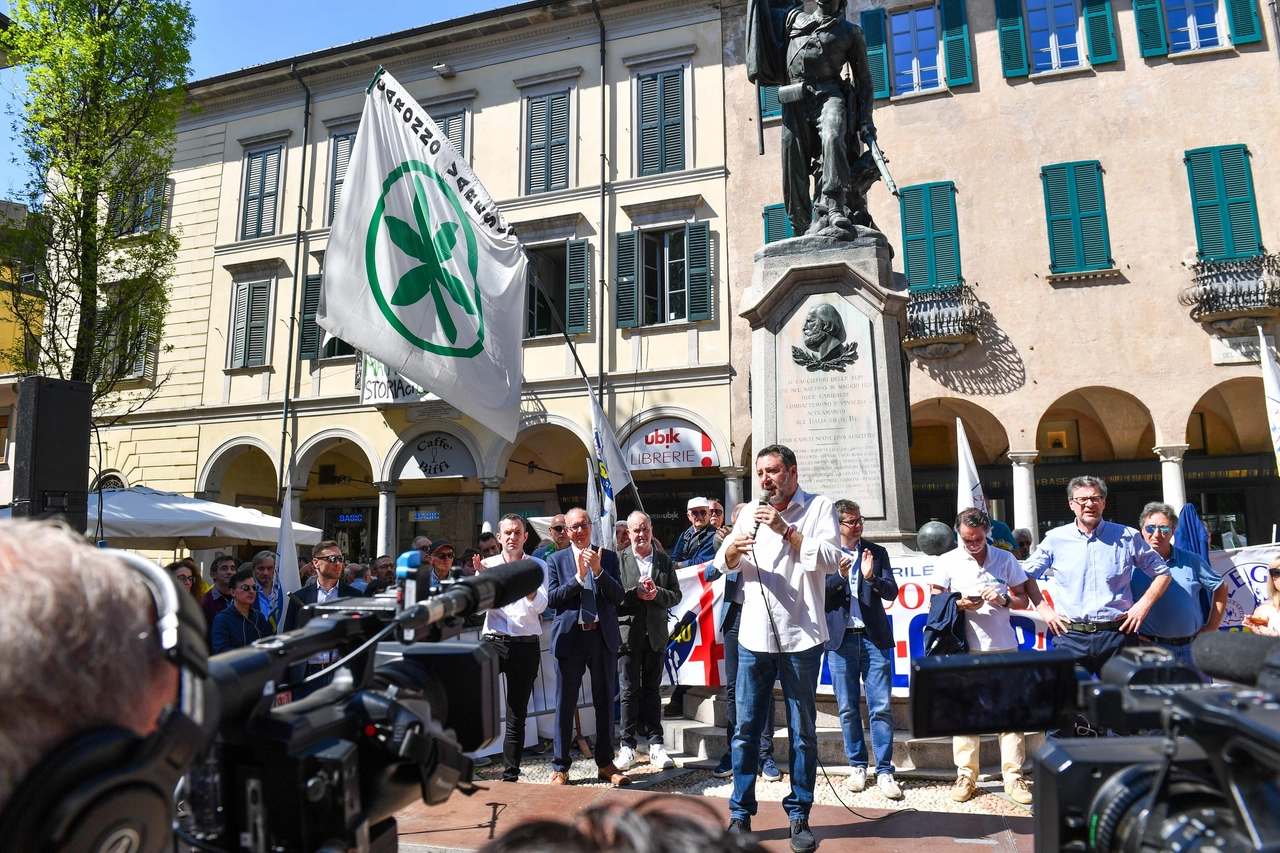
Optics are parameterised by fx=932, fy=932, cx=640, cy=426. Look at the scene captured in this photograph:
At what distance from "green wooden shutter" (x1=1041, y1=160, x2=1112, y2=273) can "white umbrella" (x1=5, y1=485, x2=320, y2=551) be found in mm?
13021

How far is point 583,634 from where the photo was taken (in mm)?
5973

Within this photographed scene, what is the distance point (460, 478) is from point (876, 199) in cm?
1071

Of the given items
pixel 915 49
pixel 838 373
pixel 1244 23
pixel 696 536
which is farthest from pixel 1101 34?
pixel 696 536

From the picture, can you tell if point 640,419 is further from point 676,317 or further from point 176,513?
point 176,513

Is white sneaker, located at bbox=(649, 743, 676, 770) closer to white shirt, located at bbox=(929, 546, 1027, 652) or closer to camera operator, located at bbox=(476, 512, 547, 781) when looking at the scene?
camera operator, located at bbox=(476, 512, 547, 781)

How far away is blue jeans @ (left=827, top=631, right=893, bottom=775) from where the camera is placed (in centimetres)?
543

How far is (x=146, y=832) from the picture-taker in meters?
0.86

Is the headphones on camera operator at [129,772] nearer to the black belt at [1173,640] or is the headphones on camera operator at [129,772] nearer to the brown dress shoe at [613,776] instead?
the brown dress shoe at [613,776]

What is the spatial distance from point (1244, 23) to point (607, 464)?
45.6 ft

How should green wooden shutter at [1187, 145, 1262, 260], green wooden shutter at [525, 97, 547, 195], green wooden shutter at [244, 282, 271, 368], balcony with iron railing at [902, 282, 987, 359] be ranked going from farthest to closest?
green wooden shutter at [244, 282, 271, 368] < green wooden shutter at [525, 97, 547, 195] < balcony with iron railing at [902, 282, 987, 359] < green wooden shutter at [1187, 145, 1262, 260]

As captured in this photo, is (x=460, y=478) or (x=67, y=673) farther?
(x=460, y=478)

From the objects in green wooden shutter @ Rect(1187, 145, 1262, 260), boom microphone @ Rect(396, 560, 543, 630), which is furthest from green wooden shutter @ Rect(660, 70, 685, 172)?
boom microphone @ Rect(396, 560, 543, 630)

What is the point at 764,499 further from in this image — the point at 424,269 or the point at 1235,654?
the point at 424,269

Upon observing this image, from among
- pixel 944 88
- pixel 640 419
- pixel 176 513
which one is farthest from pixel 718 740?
pixel 944 88
